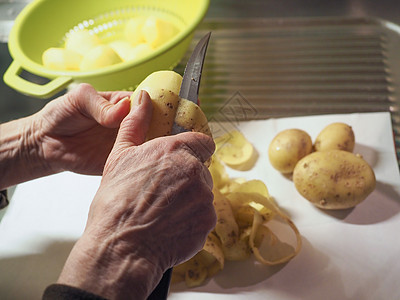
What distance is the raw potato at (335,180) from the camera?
936 millimetres

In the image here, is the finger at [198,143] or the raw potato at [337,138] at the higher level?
the finger at [198,143]

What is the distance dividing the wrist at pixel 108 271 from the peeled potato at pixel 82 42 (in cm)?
75

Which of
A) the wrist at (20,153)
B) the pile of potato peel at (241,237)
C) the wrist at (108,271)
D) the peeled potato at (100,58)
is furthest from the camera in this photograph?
the peeled potato at (100,58)

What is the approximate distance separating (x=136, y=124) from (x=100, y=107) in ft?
0.60

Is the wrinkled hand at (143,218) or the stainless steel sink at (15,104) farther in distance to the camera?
the stainless steel sink at (15,104)

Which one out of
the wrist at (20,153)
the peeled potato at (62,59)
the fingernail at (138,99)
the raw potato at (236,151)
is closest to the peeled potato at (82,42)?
the peeled potato at (62,59)

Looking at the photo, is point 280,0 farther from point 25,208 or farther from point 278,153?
point 25,208

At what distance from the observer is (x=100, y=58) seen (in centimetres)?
111

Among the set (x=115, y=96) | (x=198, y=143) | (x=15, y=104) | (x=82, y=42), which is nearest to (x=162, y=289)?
(x=198, y=143)

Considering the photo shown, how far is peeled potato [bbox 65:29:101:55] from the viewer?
48.8 inches

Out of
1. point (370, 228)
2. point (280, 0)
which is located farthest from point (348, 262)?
point (280, 0)

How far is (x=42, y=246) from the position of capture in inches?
38.4

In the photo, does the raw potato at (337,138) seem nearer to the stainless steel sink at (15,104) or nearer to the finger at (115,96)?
the finger at (115,96)

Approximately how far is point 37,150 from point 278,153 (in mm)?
563
